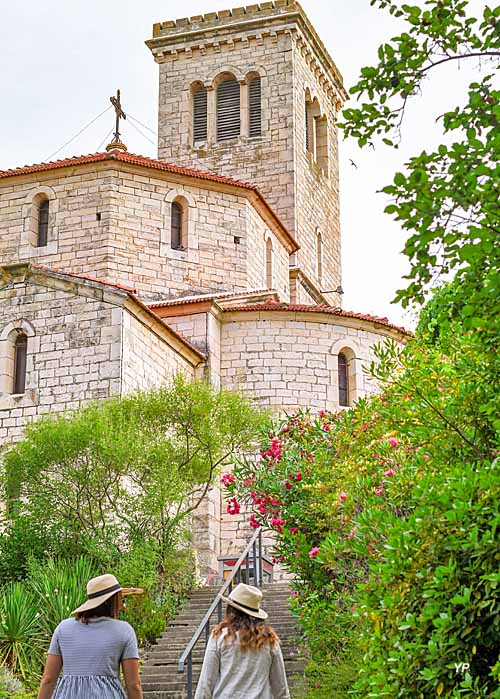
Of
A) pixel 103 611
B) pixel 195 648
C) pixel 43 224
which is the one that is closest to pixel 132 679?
pixel 103 611

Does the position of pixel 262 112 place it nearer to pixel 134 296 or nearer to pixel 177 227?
pixel 177 227

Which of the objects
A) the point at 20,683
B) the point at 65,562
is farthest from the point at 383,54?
the point at 65,562

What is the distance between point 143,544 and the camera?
15.3m

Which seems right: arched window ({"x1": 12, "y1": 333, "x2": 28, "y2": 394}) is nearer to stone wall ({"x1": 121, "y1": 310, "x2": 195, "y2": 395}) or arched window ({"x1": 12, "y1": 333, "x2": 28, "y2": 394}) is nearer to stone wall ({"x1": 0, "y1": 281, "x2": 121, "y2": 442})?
stone wall ({"x1": 0, "y1": 281, "x2": 121, "y2": 442})

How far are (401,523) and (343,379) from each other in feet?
56.9

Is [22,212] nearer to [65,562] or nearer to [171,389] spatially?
[171,389]

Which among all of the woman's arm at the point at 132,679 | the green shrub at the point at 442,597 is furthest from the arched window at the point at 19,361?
the green shrub at the point at 442,597

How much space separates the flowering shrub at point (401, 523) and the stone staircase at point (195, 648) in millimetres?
1193

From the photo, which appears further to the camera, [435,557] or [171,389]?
[171,389]

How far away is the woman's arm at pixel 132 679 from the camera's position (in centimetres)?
611

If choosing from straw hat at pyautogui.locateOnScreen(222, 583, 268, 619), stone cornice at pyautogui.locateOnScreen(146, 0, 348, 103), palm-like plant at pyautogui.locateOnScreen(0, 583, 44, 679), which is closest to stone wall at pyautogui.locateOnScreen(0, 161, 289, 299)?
stone cornice at pyautogui.locateOnScreen(146, 0, 348, 103)

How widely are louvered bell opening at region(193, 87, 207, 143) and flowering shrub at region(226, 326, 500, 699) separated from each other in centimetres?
2141

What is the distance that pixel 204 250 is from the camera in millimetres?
25281

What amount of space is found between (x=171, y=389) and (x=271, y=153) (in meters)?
15.7
